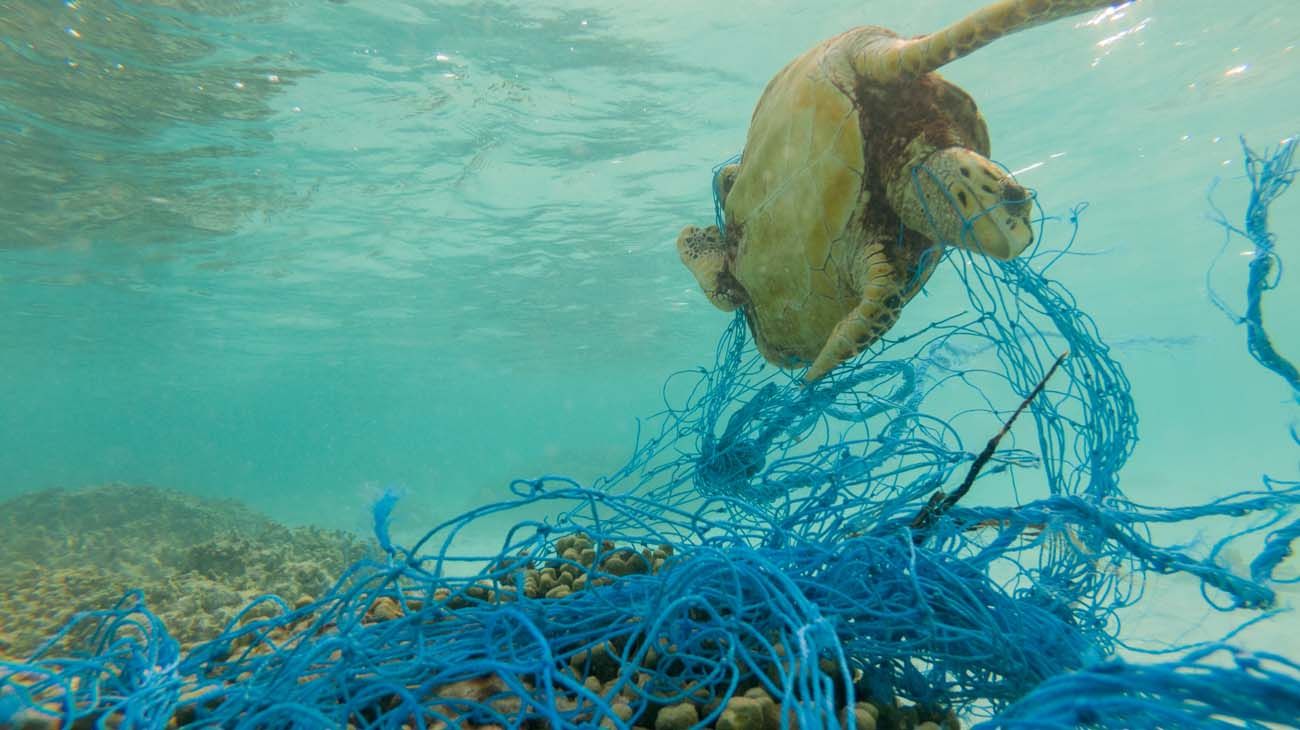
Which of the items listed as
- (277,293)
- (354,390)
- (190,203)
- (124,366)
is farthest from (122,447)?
(190,203)

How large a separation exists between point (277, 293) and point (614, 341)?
17383 millimetres

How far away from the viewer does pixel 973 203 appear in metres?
2.96

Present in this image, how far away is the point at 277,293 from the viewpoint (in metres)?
23.6

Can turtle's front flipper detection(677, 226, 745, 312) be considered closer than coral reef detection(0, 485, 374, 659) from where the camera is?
Yes

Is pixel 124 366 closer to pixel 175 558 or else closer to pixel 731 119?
pixel 175 558

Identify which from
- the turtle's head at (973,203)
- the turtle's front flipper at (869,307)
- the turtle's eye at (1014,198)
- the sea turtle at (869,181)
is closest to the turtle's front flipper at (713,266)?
the sea turtle at (869,181)

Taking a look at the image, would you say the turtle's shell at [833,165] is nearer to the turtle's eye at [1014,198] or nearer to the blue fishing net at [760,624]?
the turtle's eye at [1014,198]

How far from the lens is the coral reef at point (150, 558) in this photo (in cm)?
558

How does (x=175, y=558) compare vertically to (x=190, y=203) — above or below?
below

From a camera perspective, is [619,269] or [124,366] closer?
[619,269]

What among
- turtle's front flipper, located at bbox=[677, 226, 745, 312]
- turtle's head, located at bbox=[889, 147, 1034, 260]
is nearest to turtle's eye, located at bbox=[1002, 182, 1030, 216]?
turtle's head, located at bbox=[889, 147, 1034, 260]

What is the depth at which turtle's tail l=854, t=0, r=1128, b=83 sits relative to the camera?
2744mm

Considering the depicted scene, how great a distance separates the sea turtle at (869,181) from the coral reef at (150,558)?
441 centimetres

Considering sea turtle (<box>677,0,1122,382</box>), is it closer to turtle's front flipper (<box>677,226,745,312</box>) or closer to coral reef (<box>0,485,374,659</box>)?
turtle's front flipper (<box>677,226,745,312</box>)
